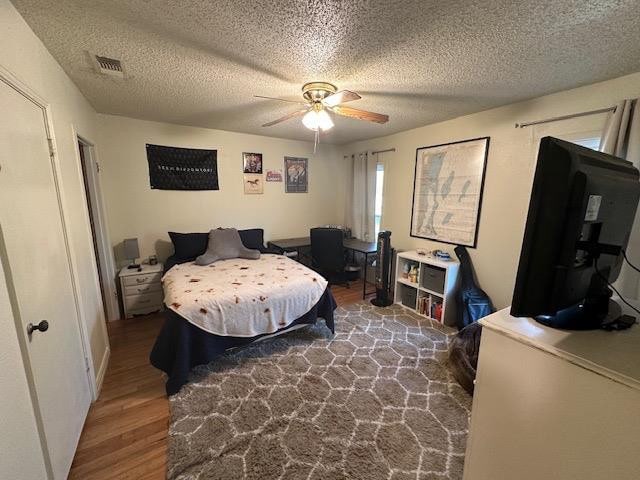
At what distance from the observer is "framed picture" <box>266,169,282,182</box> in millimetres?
4361

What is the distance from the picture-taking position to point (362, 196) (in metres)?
4.48

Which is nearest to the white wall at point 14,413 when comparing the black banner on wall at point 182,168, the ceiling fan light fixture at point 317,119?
the ceiling fan light fixture at point 317,119

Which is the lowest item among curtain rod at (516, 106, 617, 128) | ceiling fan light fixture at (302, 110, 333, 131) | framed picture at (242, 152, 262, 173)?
framed picture at (242, 152, 262, 173)

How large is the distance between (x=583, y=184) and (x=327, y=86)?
1.90m

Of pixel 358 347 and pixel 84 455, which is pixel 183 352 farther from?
pixel 358 347

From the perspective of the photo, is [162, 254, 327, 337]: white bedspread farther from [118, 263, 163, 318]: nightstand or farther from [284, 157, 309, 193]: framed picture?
[284, 157, 309, 193]: framed picture

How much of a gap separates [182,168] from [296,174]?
1.77 meters

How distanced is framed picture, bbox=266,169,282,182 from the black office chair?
45.5 inches

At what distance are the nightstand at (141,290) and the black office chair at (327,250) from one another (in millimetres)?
2038

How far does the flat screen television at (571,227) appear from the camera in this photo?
2.44 feet

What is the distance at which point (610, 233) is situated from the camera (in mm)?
913

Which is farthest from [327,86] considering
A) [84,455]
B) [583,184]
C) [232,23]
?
[84,455]

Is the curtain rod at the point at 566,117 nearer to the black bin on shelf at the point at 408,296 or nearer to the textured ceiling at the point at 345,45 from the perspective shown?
the textured ceiling at the point at 345,45

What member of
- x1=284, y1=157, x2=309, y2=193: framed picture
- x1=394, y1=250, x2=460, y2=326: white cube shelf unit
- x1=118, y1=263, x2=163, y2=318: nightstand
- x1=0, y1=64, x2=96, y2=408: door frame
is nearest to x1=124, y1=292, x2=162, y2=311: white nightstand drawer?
x1=118, y1=263, x2=163, y2=318: nightstand
